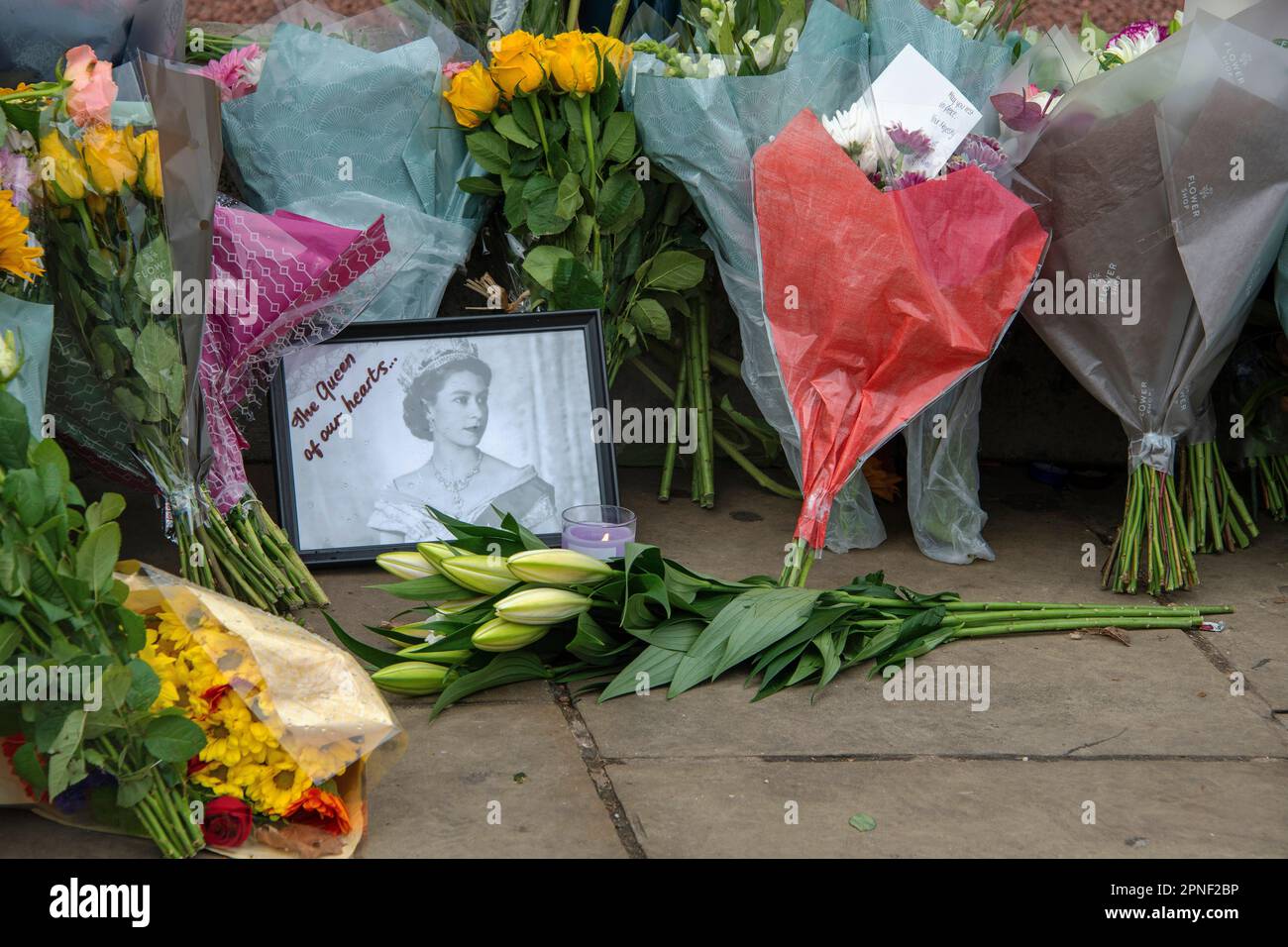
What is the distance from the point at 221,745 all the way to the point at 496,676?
0.65 metres

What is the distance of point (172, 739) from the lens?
1.79m

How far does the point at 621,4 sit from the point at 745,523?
4.38ft

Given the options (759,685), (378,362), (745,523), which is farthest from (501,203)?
(759,685)

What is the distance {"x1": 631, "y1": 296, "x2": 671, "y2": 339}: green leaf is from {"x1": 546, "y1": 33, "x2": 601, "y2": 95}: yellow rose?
51cm

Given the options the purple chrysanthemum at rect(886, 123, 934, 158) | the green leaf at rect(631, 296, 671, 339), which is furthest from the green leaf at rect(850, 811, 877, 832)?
the green leaf at rect(631, 296, 671, 339)

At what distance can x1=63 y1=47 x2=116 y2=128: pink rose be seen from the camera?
2340 mm

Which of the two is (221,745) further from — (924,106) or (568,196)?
(924,106)

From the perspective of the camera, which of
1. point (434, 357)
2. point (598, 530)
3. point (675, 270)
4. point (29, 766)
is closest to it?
point (29, 766)

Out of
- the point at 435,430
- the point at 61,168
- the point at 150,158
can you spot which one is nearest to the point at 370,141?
the point at 435,430

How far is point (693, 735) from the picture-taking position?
2.35 meters

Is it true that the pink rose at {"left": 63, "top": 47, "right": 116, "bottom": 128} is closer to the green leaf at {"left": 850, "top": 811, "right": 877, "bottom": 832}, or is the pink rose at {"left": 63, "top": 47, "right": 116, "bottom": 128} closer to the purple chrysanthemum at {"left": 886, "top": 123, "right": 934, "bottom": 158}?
the purple chrysanthemum at {"left": 886, "top": 123, "right": 934, "bottom": 158}

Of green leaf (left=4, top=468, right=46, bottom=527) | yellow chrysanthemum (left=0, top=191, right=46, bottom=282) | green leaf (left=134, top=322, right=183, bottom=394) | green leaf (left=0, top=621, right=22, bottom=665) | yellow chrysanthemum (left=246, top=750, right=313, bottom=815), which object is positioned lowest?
yellow chrysanthemum (left=246, top=750, right=313, bottom=815)

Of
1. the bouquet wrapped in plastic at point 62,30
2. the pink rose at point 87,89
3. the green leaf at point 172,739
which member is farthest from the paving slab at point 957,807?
the bouquet wrapped in plastic at point 62,30

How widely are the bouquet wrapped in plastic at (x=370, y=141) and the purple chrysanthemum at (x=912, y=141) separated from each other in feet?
3.41
